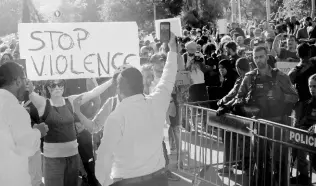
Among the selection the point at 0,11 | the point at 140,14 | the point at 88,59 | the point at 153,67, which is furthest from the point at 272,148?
the point at 0,11

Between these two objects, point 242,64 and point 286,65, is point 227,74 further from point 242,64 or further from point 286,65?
point 242,64

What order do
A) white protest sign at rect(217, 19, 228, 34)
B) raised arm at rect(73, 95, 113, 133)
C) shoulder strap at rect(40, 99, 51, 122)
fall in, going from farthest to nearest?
white protest sign at rect(217, 19, 228, 34), shoulder strap at rect(40, 99, 51, 122), raised arm at rect(73, 95, 113, 133)

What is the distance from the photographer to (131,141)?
3494mm

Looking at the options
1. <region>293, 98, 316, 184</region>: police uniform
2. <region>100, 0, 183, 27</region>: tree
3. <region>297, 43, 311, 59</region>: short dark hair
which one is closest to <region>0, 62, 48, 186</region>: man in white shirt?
<region>293, 98, 316, 184</region>: police uniform

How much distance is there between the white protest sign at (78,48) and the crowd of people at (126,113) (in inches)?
10.2

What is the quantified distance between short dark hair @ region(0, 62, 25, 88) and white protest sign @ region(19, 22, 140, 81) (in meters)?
1.24

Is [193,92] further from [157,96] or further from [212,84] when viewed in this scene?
[157,96]

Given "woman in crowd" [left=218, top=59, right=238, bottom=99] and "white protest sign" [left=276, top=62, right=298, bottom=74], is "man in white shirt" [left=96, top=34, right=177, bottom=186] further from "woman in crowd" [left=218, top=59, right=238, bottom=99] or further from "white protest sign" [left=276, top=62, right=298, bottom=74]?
"white protest sign" [left=276, top=62, right=298, bottom=74]

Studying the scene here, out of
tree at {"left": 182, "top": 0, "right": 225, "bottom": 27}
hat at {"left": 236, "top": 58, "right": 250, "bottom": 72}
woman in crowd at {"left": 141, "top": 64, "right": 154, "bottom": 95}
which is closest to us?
hat at {"left": 236, "top": 58, "right": 250, "bottom": 72}

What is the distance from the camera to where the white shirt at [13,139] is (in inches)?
140

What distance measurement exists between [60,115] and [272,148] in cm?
221

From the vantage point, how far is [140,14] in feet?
130

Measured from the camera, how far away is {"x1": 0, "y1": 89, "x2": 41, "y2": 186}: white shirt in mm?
3562

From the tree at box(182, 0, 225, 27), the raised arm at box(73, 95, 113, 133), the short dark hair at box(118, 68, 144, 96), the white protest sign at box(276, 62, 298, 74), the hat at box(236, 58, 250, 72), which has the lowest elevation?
the raised arm at box(73, 95, 113, 133)
